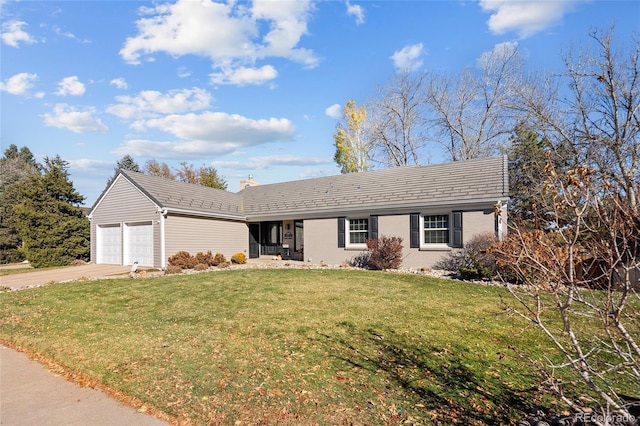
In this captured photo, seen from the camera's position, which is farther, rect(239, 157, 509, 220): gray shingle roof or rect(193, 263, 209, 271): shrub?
rect(193, 263, 209, 271): shrub

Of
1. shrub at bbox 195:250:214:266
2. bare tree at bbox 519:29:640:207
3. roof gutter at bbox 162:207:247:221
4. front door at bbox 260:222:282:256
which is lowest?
shrub at bbox 195:250:214:266

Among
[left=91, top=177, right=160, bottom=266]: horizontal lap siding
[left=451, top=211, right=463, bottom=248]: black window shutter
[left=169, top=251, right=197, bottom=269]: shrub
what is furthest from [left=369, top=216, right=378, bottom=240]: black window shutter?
[left=91, top=177, right=160, bottom=266]: horizontal lap siding

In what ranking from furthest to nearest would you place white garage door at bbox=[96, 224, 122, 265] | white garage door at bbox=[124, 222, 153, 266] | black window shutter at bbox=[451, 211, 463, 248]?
white garage door at bbox=[96, 224, 122, 265] < white garage door at bbox=[124, 222, 153, 266] < black window shutter at bbox=[451, 211, 463, 248]

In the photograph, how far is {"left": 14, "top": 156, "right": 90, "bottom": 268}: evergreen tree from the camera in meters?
16.5

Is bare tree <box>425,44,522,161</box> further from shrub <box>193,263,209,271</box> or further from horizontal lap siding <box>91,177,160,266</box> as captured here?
horizontal lap siding <box>91,177,160,266</box>

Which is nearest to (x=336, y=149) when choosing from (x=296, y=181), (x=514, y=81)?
(x=296, y=181)

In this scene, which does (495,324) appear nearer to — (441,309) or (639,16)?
(441,309)

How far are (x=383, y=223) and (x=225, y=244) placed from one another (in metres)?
8.92

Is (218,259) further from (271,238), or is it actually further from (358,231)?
(358,231)

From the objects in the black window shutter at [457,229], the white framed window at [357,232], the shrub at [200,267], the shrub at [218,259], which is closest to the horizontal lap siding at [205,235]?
the shrub at [218,259]

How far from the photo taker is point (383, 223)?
14812 mm

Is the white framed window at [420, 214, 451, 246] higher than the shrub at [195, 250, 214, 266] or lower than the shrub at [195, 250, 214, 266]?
higher

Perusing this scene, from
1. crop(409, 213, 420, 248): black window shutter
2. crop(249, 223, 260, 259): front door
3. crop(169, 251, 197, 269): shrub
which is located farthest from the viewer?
crop(249, 223, 260, 259): front door

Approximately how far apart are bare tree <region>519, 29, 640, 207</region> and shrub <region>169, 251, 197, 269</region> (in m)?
18.0
